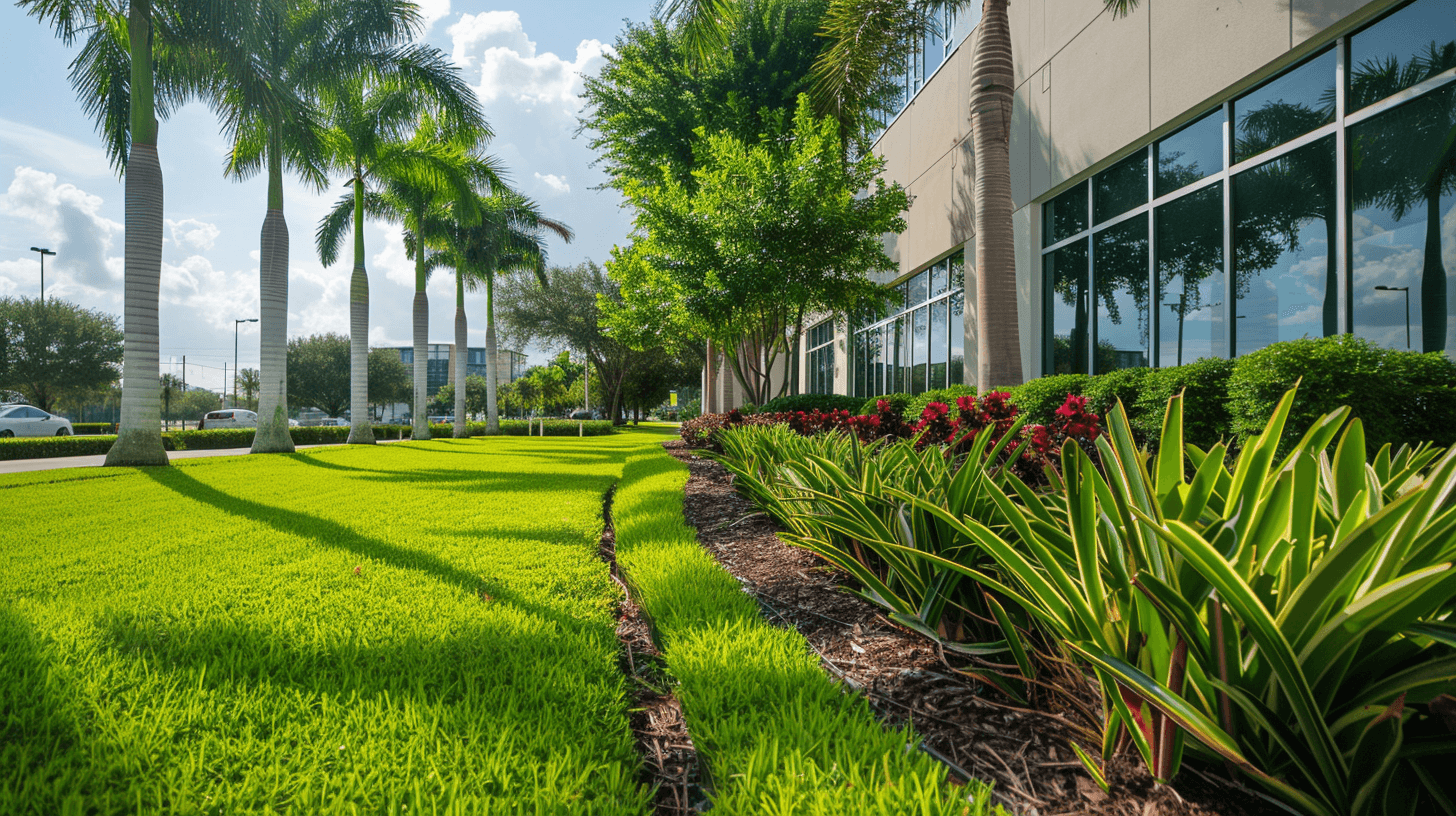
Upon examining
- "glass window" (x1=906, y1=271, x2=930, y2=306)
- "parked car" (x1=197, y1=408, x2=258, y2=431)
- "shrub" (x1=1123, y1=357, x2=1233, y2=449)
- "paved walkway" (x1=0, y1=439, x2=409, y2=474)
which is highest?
"glass window" (x1=906, y1=271, x2=930, y2=306)

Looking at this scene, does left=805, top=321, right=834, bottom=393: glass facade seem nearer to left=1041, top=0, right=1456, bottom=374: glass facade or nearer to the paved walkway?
left=1041, top=0, right=1456, bottom=374: glass facade

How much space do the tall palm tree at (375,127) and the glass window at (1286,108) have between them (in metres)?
16.4

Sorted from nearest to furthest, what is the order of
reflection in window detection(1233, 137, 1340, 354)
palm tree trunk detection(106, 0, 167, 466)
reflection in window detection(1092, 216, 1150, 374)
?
1. reflection in window detection(1233, 137, 1340, 354)
2. reflection in window detection(1092, 216, 1150, 374)
3. palm tree trunk detection(106, 0, 167, 466)

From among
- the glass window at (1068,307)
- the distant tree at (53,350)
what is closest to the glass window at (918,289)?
the glass window at (1068,307)

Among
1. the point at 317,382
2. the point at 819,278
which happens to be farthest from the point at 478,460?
the point at 317,382

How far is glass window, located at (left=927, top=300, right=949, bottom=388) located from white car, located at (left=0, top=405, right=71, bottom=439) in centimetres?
2796

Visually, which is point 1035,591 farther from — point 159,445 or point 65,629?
point 159,445

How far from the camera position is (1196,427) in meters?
5.02

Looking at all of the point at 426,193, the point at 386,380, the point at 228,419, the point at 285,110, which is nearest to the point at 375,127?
the point at 426,193

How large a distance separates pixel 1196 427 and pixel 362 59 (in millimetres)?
18179

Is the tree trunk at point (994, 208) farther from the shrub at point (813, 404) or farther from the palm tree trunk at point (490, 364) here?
the palm tree trunk at point (490, 364)

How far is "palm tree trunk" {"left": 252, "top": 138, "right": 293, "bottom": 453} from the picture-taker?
13.9m

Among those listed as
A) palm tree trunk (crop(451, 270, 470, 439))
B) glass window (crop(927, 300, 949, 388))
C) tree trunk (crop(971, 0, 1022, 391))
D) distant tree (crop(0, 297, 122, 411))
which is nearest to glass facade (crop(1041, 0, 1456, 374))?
tree trunk (crop(971, 0, 1022, 391))

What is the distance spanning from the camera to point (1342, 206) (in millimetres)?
5805
